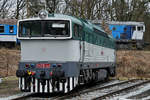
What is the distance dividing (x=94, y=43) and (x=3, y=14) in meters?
28.3

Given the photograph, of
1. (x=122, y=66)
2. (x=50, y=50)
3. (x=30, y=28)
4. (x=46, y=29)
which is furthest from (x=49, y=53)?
(x=122, y=66)

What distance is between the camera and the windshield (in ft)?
38.6

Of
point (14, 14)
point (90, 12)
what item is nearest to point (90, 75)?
point (90, 12)

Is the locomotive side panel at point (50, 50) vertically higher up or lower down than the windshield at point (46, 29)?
lower down

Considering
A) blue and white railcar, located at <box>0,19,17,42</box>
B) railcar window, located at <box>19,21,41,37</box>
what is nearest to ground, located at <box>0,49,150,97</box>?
blue and white railcar, located at <box>0,19,17,42</box>

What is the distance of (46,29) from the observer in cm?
1187

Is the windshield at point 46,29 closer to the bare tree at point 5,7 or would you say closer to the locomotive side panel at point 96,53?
the locomotive side panel at point 96,53

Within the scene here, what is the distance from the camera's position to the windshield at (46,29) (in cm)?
1176

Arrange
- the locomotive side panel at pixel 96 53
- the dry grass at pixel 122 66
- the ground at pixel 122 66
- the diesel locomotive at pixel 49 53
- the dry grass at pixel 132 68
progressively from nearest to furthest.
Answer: the diesel locomotive at pixel 49 53 → the locomotive side panel at pixel 96 53 → the ground at pixel 122 66 → the dry grass at pixel 122 66 → the dry grass at pixel 132 68

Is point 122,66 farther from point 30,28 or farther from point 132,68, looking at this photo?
point 30,28

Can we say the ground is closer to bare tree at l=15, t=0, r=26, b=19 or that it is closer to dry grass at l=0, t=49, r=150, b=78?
dry grass at l=0, t=49, r=150, b=78

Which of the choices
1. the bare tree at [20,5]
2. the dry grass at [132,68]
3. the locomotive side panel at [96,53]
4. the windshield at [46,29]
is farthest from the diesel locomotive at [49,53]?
the bare tree at [20,5]

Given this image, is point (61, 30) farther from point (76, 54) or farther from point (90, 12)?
point (90, 12)

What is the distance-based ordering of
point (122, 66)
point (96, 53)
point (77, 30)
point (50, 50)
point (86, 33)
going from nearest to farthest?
point (50, 50)
point (77, 30)
point (86, 33)
point (96, 53)
point (122, 66)
